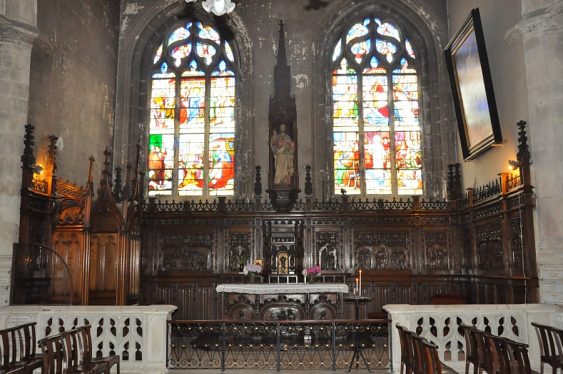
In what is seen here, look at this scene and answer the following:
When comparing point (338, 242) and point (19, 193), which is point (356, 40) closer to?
point (338, 242)

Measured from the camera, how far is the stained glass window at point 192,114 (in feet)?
53.7

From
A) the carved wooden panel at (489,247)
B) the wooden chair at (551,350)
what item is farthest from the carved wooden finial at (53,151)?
the wooden chair at (551,350)

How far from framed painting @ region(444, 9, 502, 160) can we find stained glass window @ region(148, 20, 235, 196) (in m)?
6.12

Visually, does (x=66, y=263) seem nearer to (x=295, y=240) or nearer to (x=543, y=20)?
(x=295, y=240)

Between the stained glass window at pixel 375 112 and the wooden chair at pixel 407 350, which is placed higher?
the stained glass window at pixel 375 112

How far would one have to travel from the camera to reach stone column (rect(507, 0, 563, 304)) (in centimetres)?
953

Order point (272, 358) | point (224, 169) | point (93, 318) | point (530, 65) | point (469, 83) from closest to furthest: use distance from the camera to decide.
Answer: point (93, 318) → point (272, 358) → point (530, 65) → point (469, 83) → point (224, 169)

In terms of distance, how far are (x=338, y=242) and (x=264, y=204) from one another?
2.08 metres

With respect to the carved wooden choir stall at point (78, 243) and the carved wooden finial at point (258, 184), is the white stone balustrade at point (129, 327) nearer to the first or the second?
A: the carved wooden choir stall at point (78, 243)

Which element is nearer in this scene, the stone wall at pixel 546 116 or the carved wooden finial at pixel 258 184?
the stone wall at pixel 546 116

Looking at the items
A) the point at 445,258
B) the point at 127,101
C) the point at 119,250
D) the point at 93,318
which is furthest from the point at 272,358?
Result: the point at 127,101

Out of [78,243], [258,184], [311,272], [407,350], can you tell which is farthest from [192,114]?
[407,350]

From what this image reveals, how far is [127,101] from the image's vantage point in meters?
16.5

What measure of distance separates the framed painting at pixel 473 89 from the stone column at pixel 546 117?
81.6 inches
